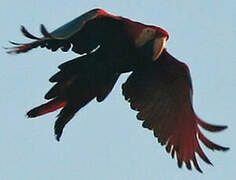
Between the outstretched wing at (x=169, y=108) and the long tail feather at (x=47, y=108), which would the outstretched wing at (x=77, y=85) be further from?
the outstretched wing at (x=169, y=108)

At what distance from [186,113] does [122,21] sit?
53.7 inches

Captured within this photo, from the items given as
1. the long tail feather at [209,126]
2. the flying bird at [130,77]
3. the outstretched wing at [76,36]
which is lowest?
the long tail feather at [209,126]

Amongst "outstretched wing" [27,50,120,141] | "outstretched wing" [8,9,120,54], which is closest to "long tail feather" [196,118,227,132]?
"outstretched wing" [27,50,120,141]

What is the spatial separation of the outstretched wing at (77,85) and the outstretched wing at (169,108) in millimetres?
553

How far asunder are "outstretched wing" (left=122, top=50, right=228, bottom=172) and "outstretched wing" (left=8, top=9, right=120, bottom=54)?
0.78 metres

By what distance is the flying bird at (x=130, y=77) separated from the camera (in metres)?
11.5

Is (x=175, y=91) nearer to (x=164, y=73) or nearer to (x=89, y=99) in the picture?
(x=164, y=73)

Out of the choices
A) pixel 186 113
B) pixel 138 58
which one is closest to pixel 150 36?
pixel 138 58

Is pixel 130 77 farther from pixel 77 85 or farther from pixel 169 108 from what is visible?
pixel 77 85

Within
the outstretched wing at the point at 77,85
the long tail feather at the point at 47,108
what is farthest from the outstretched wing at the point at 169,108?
the long tail feather at the point at 47,108

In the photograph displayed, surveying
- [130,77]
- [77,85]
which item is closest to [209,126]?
[130,77]

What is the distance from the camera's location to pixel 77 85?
11.7m

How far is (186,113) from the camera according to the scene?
1240cm

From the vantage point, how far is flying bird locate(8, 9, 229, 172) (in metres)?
11.5
